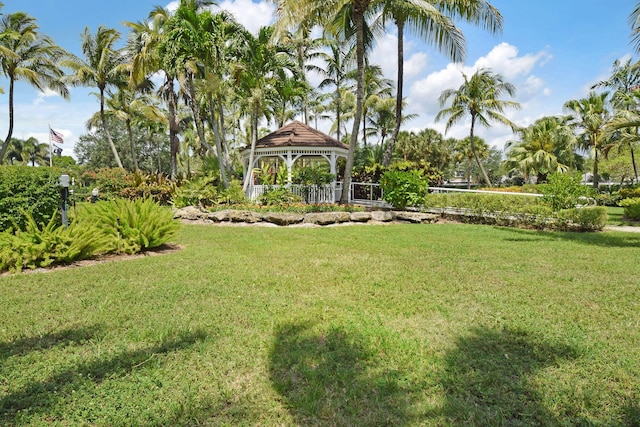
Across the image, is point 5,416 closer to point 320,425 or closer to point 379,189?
point 320,425

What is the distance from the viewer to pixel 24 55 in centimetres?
2162

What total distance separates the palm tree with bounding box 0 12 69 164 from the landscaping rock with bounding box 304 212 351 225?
66.6 ft

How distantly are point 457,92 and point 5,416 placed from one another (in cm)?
2880

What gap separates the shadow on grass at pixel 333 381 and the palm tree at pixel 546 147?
2882cm

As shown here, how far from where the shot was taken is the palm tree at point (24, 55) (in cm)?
2072

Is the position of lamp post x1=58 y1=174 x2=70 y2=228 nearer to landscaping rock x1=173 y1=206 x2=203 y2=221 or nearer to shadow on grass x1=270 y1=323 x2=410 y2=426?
shadow on grass x1=270 y1=323 x2=410 y2=426

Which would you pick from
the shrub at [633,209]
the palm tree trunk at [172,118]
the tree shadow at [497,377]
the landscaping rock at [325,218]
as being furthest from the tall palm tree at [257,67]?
the shrub at [633,209]

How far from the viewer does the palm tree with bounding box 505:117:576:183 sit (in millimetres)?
27016

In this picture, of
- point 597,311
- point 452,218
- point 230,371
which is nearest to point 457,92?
point 452,218

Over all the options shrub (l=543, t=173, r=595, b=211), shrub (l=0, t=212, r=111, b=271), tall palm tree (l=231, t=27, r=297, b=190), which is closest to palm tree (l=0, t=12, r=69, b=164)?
tall palm tree (l=231, t=27, r=297, b=190)

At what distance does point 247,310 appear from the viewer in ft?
13.0

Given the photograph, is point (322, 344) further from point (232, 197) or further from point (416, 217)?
point (232, 197)

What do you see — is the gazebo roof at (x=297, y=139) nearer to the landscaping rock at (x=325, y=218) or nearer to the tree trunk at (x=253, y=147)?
the tree trunk at (x=253, y=147)

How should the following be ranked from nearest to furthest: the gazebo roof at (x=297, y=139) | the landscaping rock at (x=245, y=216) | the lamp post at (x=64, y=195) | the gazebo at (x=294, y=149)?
the lamp post at (x=64, y=195) → the landscaping rock at (x=245, y=216) → the gazebo at (x=294, y=149) → the gazebo roof at (x=297, y=139)
